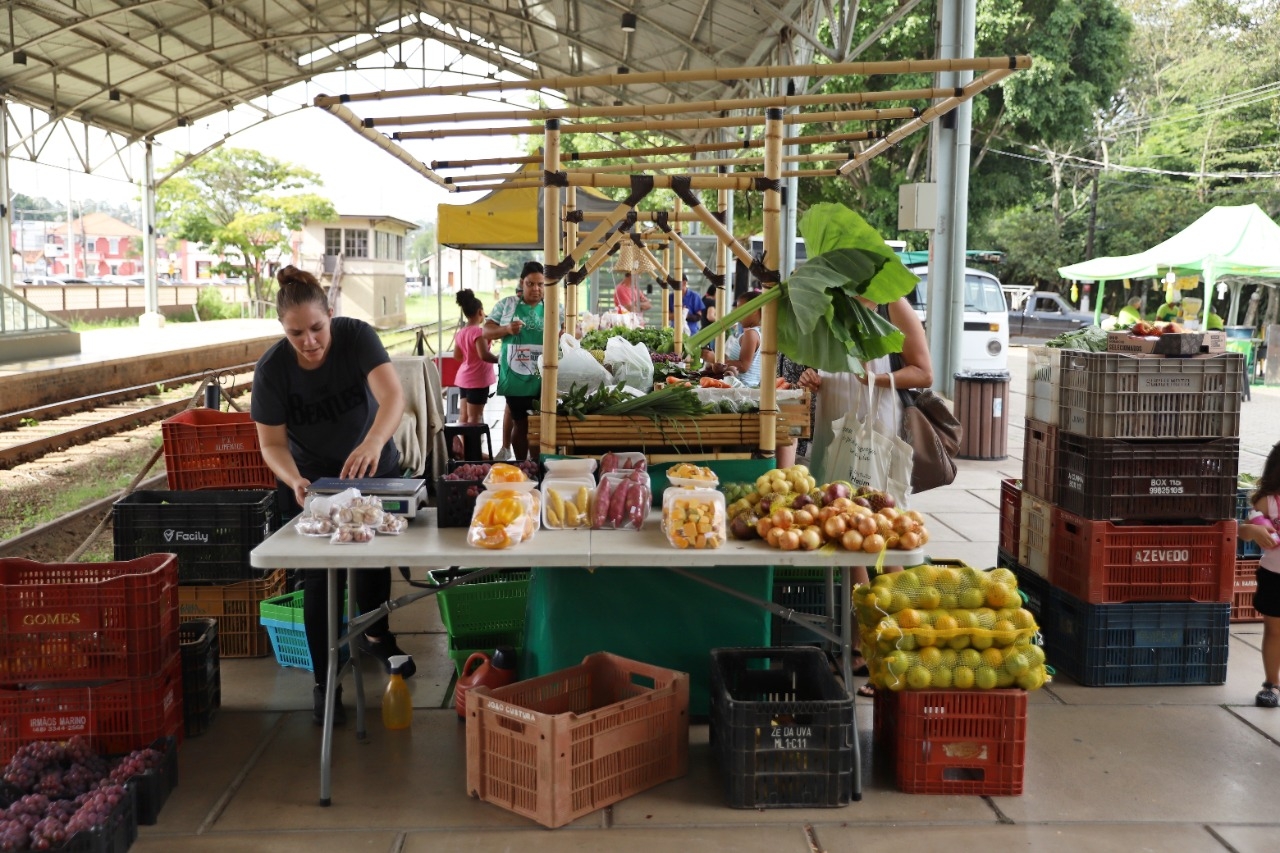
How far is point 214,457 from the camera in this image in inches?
225

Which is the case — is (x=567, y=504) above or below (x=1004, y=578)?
above

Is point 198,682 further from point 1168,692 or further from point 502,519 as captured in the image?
point 1168,692

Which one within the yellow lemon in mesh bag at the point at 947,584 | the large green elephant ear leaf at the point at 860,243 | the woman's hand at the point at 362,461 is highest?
the large green elephant ear leaf at the point at 860,243

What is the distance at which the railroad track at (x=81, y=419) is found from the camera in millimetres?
11695

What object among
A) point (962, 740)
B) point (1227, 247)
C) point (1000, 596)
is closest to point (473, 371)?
point (1000, 596)

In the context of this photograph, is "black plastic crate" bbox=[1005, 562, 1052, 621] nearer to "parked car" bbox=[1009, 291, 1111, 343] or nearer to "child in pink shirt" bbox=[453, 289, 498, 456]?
"child in pink shirt" bbox=[453, 289, 498, 456]

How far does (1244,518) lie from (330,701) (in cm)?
447

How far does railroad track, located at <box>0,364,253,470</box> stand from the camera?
1170 centimetres

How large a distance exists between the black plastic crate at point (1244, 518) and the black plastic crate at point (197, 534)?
469 centimetres

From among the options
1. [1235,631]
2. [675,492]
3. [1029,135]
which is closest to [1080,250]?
[1029,135]

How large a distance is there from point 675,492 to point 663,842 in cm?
111

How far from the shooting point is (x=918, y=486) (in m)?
5.10

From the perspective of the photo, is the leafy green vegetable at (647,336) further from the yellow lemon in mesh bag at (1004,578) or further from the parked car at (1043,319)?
the parked car at (1043,319)

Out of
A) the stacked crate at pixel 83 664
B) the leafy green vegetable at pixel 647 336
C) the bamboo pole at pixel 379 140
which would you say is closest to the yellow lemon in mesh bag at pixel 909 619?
the stacked crate at pixel 83 664
